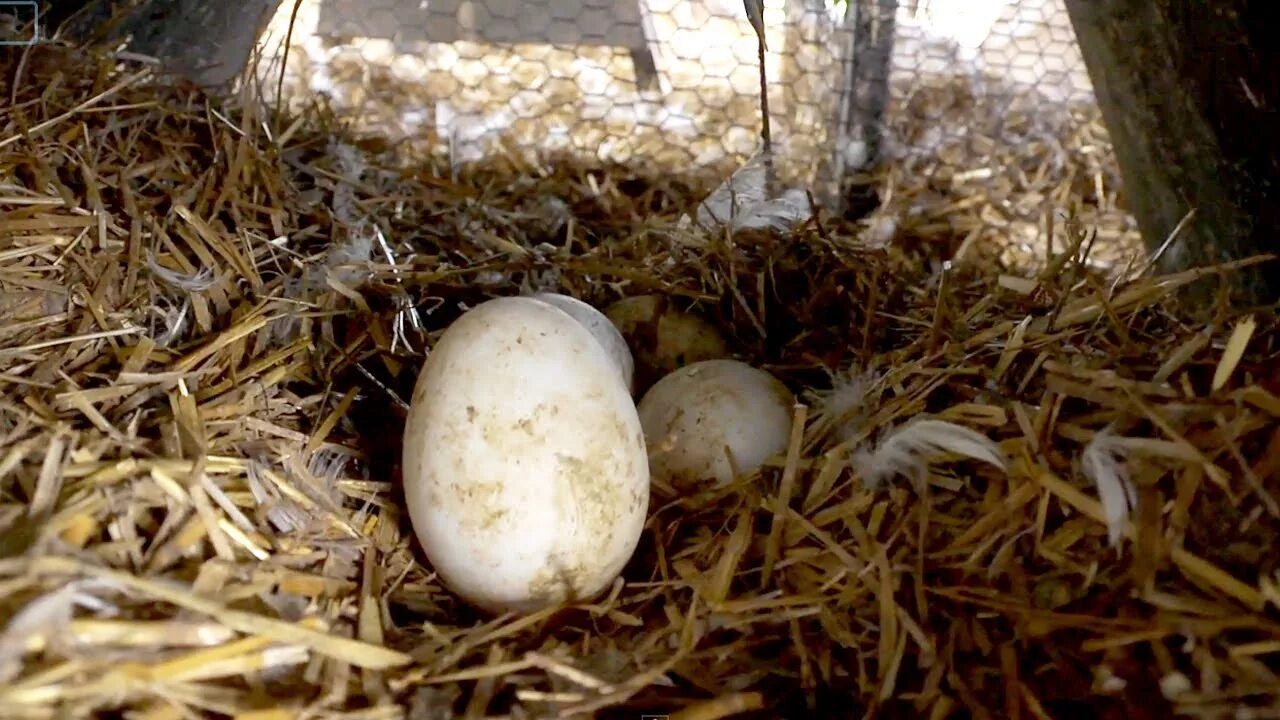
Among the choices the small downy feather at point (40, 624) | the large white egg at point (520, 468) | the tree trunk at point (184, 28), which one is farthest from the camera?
the tree trunk at point (184, 28)

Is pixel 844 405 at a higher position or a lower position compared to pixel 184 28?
lower

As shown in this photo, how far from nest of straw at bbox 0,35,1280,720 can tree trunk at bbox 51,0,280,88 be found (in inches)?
10.3

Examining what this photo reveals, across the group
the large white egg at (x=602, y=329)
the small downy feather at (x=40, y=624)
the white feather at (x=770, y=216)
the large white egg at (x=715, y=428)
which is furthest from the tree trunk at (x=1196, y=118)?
the small downy feather at (x=40, y=624)

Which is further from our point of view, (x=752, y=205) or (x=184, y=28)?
(x=184, y=28)

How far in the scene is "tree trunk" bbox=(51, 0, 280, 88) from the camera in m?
1.60

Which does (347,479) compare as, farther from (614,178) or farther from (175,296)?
(614,178)

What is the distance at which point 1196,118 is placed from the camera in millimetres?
1221

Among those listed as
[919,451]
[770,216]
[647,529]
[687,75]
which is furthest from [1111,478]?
[687,75]

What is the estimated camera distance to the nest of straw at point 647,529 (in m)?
0.73

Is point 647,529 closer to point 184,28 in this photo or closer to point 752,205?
point 752,205

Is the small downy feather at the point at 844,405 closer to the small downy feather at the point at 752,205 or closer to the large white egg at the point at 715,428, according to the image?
the large white egg at the point at 715,428

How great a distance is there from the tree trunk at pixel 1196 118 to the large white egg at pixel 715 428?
0.63 meters

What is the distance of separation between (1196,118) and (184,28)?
159 centimetres

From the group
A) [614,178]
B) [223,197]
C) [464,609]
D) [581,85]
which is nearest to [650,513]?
[464,609]
